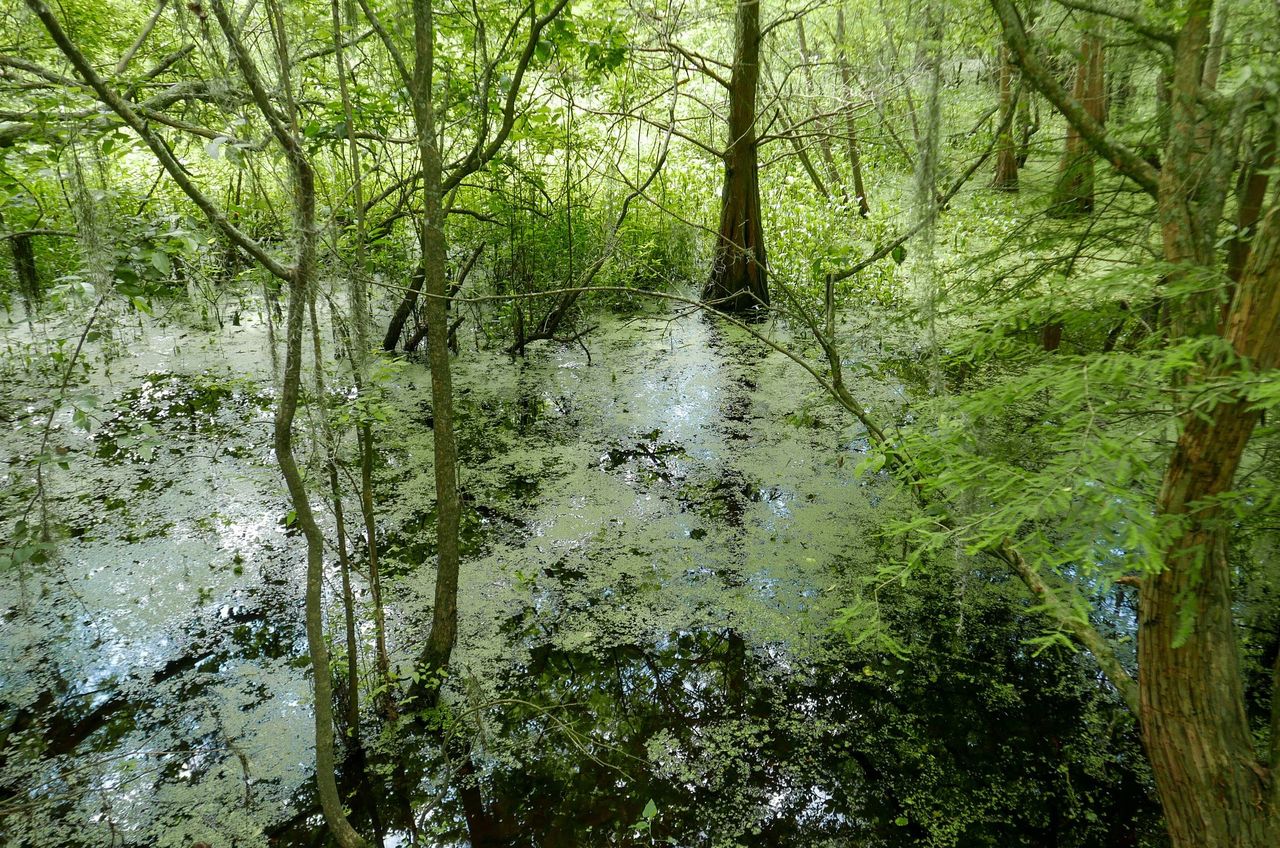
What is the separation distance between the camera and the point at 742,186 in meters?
5.52

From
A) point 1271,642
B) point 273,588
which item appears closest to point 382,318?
point 273,588

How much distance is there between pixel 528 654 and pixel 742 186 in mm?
4201

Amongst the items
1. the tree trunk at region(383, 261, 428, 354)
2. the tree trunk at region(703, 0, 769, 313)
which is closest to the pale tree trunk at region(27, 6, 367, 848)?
the tree trunk at region(383, 261, 428, 354)

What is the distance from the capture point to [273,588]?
2869 millimetres

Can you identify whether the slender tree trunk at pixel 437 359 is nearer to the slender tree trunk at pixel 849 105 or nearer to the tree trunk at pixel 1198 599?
the tree trunk at pixel 1198 599

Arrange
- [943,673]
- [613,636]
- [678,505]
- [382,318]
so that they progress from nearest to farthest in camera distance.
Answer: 1. [943,673]
2. [613,636]
3. [678,505]
4. [382,318]

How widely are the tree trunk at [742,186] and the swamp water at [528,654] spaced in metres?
1.91

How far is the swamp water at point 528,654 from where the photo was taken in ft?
6.61

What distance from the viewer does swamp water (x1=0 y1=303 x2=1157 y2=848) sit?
2016 mm

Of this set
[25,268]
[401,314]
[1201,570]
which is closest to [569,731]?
[1201,570]

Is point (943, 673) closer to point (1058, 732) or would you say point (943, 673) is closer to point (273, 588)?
point (1058, 732)

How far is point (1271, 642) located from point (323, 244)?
3.46 meters

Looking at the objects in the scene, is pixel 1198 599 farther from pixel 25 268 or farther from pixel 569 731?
pixel 25 268

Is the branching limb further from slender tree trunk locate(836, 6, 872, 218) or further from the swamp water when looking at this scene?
slender tree trunk locate(836, 6, 872, 218)
